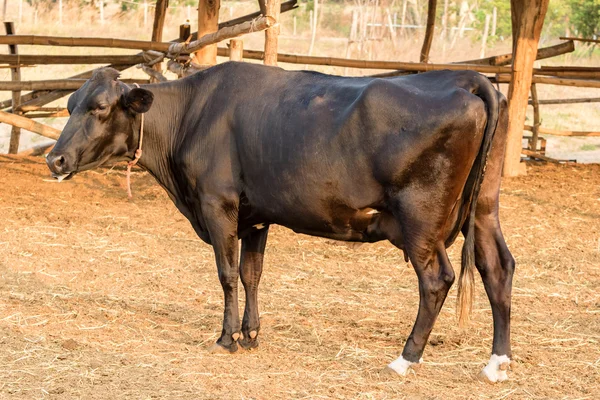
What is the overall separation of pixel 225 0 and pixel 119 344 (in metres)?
35.3

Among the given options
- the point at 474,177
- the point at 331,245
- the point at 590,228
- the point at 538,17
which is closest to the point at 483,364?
the point at 474,177

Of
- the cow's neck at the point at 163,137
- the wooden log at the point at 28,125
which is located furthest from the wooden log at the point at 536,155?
the cow's neck at the point at 163,137

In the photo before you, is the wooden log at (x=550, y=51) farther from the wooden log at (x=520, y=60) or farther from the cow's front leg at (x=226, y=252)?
the cow's front leg at (x=226, y=252)

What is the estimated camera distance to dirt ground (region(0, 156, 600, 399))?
4762 millimetres

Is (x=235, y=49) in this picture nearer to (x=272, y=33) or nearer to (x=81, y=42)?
(x=272, y=33)

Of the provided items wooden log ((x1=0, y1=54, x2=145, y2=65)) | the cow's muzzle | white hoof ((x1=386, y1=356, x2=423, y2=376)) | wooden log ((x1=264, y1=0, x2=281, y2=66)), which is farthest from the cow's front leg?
wooden log ((x1=0, y1=54, x2=145, y2=65))

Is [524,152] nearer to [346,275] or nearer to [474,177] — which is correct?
[346,275]

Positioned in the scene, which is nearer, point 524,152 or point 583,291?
point 583,291

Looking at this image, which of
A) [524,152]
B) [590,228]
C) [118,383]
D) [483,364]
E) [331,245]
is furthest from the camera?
[524,152]

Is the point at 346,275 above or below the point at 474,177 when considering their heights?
below

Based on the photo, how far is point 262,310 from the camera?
20.9 ft

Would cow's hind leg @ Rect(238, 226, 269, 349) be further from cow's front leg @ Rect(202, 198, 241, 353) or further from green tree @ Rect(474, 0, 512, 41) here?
green tree @ Rect(474, 0, 512, 41)

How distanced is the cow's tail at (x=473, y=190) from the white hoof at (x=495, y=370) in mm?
276

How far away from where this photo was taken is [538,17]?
10836 millimetres
